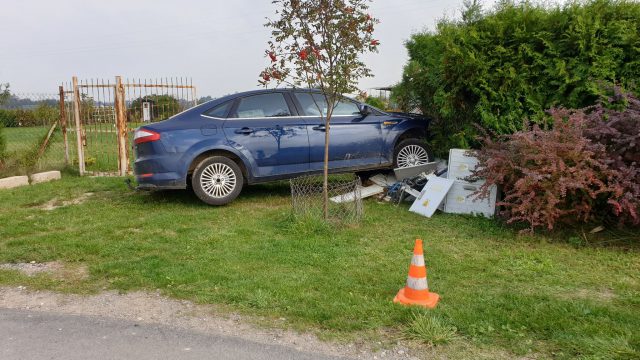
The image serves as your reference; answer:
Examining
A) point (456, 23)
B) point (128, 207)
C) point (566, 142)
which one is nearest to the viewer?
point (566, 142)

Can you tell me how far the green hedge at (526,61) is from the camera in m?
6.20

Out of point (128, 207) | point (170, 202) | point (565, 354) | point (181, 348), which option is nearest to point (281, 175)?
point (170, 202)

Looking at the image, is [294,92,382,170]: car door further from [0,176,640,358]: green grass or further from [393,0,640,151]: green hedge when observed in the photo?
[393,0,640,151]: green hedge

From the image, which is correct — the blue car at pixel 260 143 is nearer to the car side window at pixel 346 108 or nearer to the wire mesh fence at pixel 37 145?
the car side window at pixel 346 108

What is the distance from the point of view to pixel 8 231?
6.01 meters

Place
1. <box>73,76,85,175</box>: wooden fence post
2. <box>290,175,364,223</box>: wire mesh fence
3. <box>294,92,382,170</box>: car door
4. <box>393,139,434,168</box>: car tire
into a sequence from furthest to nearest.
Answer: <box>73,76,85,175</box>: wooden fence post → <box>393,139,434,168</box>: car tire → <box>294,92,382,170</box>: car door → <box>290,175,364,223</box>: wire mesh fence

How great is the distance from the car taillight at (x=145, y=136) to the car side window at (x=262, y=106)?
3.72ft

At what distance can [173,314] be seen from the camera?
378cm

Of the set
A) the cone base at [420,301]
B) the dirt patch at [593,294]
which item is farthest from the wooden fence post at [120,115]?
the dirt patch at [593,294]

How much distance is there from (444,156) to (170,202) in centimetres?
441

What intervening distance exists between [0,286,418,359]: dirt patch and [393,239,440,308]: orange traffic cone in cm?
58

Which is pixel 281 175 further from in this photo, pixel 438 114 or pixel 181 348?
pixel 181 348

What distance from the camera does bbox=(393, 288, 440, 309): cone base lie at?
12.3 ft

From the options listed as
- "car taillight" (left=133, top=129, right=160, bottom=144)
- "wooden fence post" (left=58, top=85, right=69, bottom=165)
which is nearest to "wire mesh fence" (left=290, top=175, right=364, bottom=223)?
"car taillight" (left=133, top=129, right=160, bottom=144)
